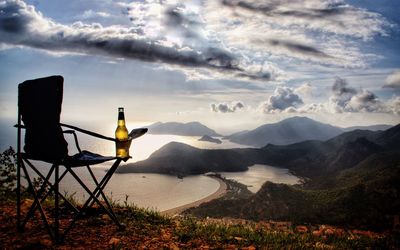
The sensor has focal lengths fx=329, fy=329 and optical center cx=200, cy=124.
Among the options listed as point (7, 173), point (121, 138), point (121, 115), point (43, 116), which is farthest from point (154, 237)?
point (7, 173)

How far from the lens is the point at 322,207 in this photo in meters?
88.1

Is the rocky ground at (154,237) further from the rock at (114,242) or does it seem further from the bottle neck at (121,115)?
the bottle neck at (121,115)

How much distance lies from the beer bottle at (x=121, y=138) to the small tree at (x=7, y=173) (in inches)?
143

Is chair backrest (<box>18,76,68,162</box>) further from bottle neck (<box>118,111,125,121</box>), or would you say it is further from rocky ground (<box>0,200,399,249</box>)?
bottle neck (<box>118,111,125,121</box>)

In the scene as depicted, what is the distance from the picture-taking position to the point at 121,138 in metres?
5.50

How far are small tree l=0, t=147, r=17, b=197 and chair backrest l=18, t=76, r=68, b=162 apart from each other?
3513mm

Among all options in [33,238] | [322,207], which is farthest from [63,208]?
[322,207]

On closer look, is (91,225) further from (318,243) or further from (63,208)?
(318,243)

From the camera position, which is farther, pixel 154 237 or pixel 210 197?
pixel 210 197

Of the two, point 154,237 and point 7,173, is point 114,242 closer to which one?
point 154,237

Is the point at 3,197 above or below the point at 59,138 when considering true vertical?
below

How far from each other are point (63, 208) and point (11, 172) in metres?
2.72

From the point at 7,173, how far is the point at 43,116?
4.73 metres

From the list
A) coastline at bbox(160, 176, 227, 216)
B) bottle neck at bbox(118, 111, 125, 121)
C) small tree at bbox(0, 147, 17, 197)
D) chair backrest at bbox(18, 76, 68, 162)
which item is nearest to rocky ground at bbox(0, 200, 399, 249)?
chair backrest at bbox(18, 76, 68, 162)
